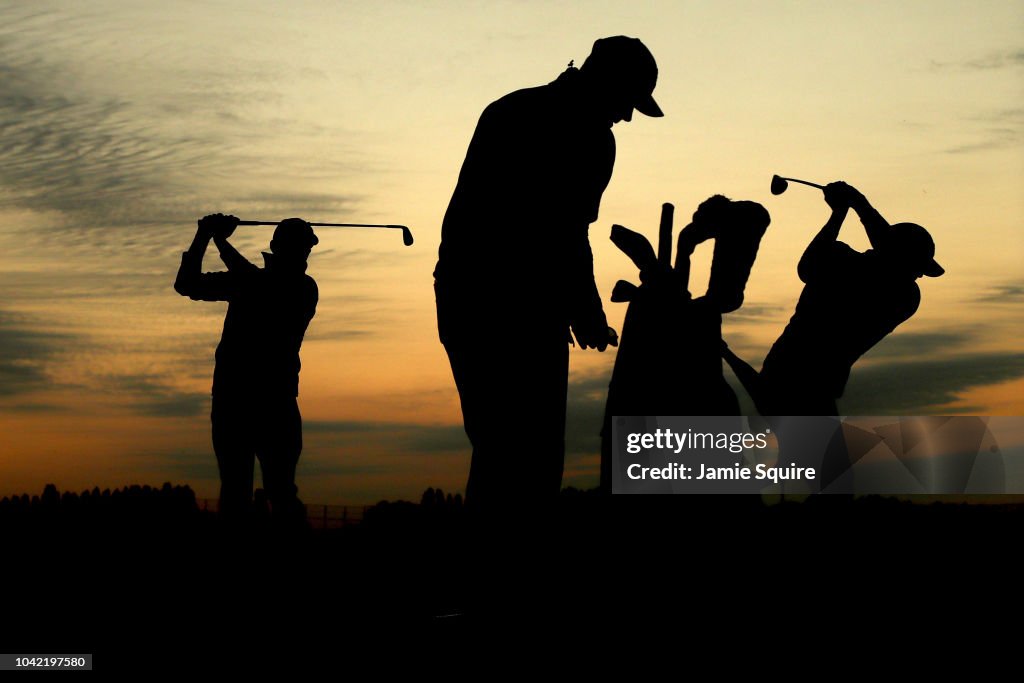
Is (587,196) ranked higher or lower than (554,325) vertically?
higher

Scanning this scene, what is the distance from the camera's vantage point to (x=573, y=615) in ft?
16.5

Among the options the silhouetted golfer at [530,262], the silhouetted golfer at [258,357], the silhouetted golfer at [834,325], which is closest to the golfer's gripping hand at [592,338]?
the silhouetted golfer at [530,262]

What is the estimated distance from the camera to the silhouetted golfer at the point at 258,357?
9.34 metres

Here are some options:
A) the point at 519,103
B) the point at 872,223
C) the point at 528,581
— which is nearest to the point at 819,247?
the point at 872,223

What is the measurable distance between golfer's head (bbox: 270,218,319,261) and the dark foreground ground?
7.46 feet

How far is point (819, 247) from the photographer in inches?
320

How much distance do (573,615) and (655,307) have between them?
2.90m

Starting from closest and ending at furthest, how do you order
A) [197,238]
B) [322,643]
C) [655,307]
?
1. [322,643]
2. [655,307]
3. [197,238]

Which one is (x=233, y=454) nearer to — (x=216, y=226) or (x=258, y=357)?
(x=258, y=357)

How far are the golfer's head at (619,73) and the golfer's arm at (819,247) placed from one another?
2.81 metres

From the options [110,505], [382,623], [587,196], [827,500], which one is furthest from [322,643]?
[110,505]

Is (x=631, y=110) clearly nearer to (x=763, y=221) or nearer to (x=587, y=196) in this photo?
(x=587, y=196)

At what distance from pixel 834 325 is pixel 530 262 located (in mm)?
3169

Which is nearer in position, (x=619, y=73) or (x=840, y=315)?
(x=619, y=73)
